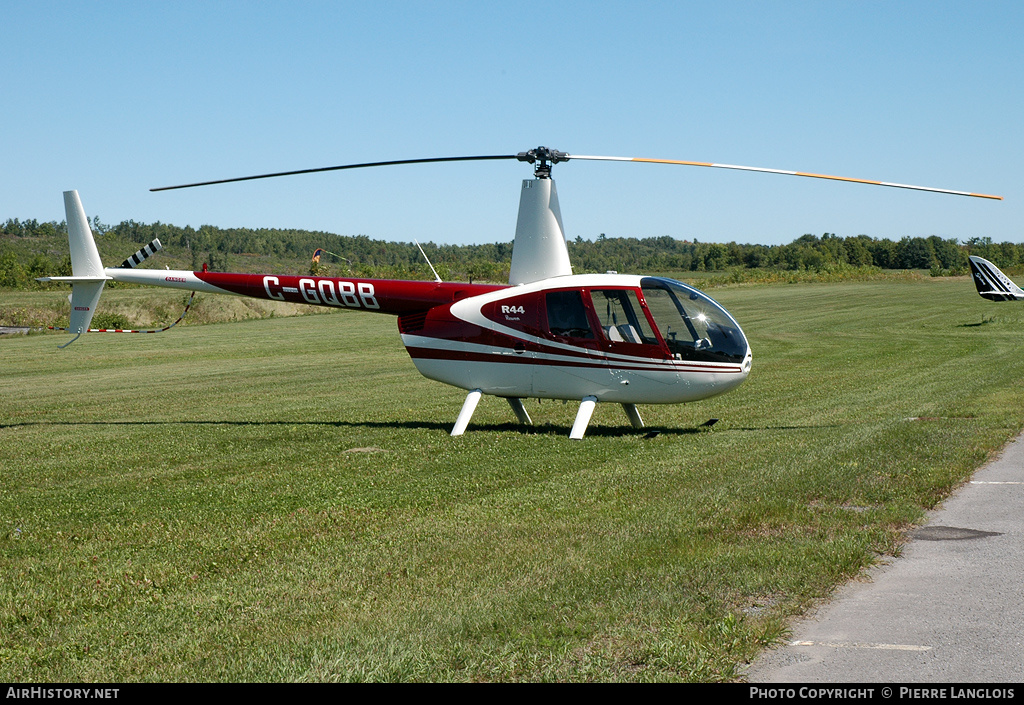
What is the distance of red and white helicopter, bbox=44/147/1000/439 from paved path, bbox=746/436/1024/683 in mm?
5152

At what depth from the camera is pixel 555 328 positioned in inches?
503

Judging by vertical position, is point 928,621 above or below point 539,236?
below

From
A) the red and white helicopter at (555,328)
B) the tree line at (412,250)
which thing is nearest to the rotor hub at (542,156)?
the red and white helicopter at (555,328)

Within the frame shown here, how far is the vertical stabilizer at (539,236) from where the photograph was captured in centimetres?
1288

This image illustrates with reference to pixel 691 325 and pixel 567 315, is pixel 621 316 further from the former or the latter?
pixel 691 325

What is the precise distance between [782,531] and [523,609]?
8.73 feet

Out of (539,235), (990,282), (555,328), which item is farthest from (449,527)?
(990,282)

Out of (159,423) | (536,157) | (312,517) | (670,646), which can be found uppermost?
(536,157)

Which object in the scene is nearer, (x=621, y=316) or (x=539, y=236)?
(x=621, y=316)

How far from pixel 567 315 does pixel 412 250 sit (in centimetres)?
10410

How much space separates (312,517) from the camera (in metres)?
8.28

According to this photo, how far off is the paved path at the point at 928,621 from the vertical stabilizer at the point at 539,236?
22.4 ft
